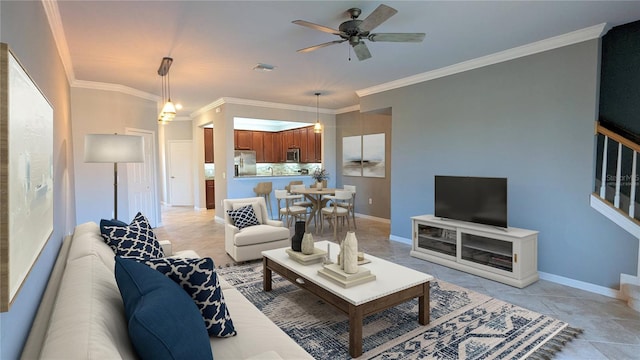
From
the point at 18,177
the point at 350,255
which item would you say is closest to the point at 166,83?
the point at 350,255

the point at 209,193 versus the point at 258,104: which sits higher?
the point at 258,104

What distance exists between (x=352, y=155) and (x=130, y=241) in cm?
587

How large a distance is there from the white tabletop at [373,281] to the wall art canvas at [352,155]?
4679mm

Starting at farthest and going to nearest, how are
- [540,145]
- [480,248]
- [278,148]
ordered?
[278,148] → [480,248] → [540,145]

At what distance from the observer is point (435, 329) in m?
2.54

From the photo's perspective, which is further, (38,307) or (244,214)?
(244,214)

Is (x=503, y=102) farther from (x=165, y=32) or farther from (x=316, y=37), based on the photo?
(x=165, y=32)

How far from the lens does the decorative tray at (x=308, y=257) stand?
9.39ft

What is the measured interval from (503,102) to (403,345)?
3.16 m

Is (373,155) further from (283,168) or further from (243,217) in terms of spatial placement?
(243,217)

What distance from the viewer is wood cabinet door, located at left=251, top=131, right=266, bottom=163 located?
8625 millimetres

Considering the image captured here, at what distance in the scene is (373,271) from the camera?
2.69m

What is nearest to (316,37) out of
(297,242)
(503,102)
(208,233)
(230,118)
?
(297,242)

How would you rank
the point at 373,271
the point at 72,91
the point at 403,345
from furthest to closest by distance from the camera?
the point at 72,91
the point at 373,271
the point at 403,345
